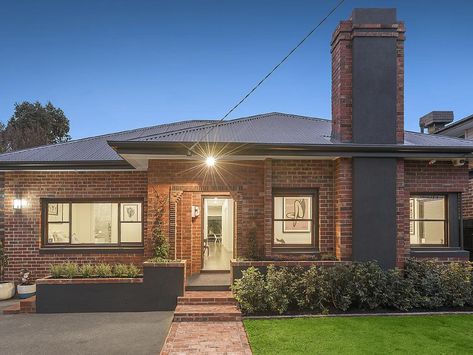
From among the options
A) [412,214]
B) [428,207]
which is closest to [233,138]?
[412,214]

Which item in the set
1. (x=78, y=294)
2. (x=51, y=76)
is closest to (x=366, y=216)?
(x=78, y=294)

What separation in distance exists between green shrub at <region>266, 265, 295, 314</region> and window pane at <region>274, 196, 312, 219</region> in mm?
1584

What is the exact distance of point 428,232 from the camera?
970cm

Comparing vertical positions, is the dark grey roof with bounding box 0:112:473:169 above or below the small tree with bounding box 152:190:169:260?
above

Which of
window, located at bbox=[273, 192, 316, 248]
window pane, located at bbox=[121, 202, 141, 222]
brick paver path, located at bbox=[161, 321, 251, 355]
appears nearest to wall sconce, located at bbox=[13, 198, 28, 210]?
window pane, located at bbox=[121, 202, 141, 222]

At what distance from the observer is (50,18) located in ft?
54.9

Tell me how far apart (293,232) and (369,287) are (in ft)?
7.12

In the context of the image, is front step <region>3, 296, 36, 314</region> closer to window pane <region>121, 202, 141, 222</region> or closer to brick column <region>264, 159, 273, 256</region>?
window pane <region>121, 202, 141, 222</region>

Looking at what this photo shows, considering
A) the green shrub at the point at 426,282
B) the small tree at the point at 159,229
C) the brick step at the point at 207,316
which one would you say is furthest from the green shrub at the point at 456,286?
the small tree at the point at 159,229

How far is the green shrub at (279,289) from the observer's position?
750cm

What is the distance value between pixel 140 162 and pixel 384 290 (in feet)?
20.5

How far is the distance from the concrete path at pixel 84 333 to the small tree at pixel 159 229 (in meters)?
1.34

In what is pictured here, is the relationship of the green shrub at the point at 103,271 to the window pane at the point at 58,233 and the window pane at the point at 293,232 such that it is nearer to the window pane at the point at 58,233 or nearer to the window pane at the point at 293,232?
the window pane at the point at 58,233

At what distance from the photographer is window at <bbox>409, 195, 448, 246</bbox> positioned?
31.7 ft
